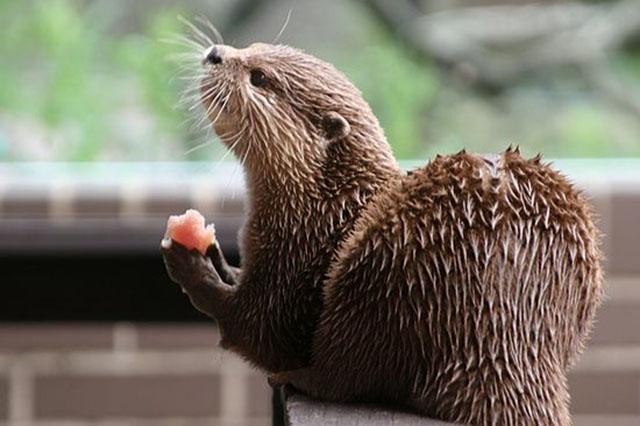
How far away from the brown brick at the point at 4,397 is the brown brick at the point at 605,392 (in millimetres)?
1299

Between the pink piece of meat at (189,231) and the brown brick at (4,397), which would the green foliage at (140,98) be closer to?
the brown brick at (4,397)

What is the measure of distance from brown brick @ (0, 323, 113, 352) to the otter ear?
1905 mm

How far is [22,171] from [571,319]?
2.18m

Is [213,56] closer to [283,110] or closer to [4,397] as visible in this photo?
[283,110]

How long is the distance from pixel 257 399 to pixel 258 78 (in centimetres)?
191

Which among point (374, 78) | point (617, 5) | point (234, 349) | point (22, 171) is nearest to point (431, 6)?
point (374, 78)

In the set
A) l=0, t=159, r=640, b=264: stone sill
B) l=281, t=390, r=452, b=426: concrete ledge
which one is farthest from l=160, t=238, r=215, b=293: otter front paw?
l=0, t=159, r=640, b=264: stone sill

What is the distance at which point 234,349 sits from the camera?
89cm

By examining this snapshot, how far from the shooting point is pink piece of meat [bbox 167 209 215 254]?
2.93 feet

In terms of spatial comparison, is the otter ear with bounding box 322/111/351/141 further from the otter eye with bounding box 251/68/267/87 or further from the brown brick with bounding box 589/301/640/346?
the brown brick with bounding box 589/301/640/346

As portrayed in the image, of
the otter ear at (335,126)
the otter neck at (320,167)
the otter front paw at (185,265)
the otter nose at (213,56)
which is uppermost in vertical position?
the otter nose at (213,56)

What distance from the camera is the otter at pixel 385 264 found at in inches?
31.2

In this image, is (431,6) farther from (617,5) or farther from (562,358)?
(562,358)

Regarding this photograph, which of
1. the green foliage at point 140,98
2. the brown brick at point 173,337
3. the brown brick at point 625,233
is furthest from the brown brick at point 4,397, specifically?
the brown brick at point 625,233
